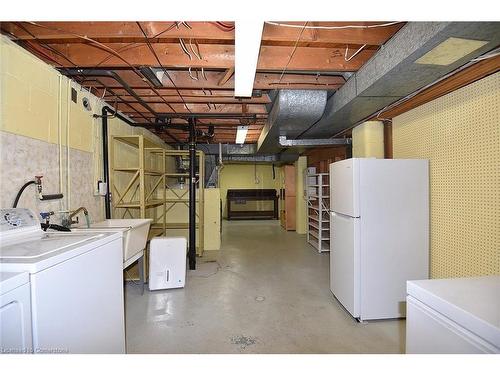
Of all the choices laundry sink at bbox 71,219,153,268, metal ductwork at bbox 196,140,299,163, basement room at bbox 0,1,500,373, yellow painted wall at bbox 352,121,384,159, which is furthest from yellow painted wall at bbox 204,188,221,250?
yellow painted wall at bbox 352,121,384,159

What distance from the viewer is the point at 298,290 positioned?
3.08m

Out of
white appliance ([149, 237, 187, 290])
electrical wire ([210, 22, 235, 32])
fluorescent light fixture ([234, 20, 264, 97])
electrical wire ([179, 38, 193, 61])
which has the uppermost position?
electrical wire ([179, 38, 193, 61])

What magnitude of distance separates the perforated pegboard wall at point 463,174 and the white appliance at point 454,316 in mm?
900

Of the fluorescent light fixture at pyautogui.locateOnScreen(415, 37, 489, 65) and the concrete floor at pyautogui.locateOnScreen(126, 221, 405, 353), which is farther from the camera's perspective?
the concrete floor at pyautogui.locateOnScreen(126, 221, 405, 353)

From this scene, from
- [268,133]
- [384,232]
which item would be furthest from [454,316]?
[268,133]

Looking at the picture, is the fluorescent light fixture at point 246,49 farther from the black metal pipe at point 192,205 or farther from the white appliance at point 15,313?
the black metal pipe at point 192,205

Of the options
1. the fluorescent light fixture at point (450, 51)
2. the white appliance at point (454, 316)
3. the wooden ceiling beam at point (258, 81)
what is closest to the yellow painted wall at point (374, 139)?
the wooden ceiling beam at point (258, 81)

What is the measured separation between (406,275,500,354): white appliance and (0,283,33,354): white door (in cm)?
164

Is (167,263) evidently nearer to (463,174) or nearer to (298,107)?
(298,107)

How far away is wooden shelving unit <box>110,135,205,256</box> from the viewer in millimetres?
3281

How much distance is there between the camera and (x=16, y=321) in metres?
0.87

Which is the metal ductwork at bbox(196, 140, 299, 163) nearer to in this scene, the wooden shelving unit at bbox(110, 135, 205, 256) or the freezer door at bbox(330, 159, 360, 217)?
the wooden shelving unit at bbox(110, 135, 205, 256)

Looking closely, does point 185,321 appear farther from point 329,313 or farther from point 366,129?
point 366,129

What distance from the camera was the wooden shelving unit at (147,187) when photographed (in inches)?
129
